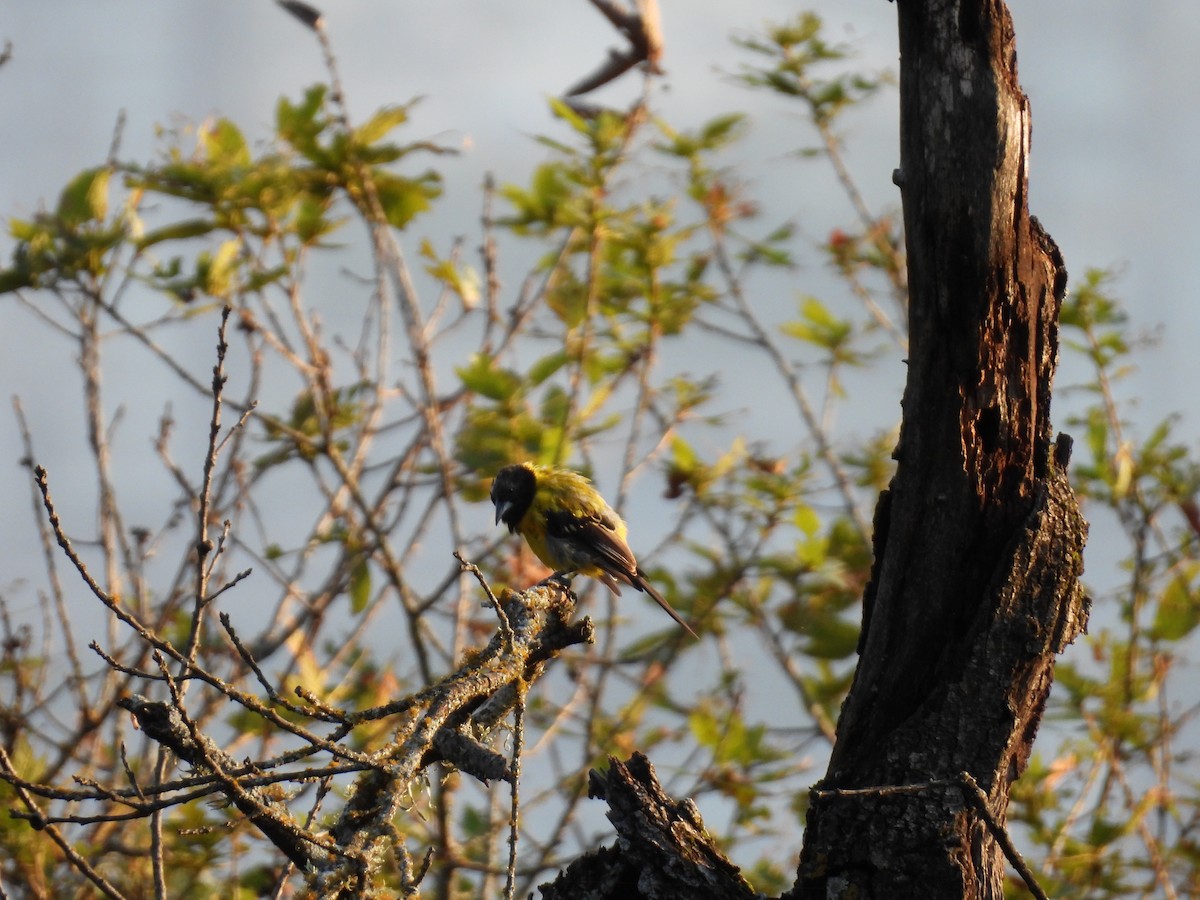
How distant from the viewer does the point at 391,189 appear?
6340 mm

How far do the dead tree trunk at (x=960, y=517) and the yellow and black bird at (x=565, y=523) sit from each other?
338 centimetres

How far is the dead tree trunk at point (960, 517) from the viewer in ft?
8.60

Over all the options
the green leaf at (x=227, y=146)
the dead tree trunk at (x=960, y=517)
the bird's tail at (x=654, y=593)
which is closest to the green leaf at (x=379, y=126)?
the green leaf at (x=227, y=146)

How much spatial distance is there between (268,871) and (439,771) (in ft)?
10.2

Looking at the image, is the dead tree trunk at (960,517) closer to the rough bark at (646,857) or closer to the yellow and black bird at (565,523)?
the rough bark at (646,857)

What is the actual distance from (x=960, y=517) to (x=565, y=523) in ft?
12.2

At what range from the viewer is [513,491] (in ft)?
20.9

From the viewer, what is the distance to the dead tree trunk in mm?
2621

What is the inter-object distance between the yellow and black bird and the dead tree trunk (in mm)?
3382

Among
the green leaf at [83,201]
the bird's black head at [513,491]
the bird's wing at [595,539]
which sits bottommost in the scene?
the bird's wing at [595,539]

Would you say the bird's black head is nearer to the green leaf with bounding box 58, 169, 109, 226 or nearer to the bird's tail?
the bird's tail

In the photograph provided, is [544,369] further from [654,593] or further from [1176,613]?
[1176,613]

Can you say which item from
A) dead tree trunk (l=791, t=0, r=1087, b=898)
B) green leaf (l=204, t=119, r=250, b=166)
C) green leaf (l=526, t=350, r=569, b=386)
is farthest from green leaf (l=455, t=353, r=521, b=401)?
dead tree trunk (l=791, t=0, r=1087, b=898)

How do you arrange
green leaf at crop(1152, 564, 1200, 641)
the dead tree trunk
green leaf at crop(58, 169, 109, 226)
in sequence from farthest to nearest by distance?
green leaf at crop(1152, 564, 1200, 641)
green leaf at crop(58, 169, 109, 226)
the dead tree trunk
